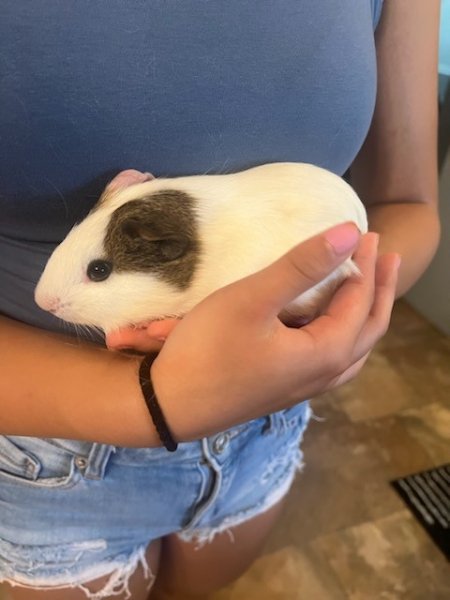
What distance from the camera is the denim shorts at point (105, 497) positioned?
1.87ft

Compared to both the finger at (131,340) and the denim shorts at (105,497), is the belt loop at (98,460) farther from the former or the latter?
the finger at (131,340)

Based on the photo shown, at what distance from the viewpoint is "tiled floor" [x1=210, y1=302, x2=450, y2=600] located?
1.11 meters

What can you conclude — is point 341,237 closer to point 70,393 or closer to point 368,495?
point 70,393

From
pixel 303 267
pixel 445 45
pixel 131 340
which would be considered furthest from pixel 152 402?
pixel 445 45

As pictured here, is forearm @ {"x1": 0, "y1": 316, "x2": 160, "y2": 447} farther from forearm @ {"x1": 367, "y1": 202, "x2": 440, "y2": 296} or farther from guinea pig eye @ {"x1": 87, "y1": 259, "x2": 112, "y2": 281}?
forearm @ {"x1": 367, "y1": 202, "x2": 440, "y2": 296}

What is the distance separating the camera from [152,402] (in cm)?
42

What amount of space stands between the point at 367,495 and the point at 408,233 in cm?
81

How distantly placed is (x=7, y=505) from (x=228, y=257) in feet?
1.19

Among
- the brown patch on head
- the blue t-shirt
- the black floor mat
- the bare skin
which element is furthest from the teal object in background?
the brown patch on head

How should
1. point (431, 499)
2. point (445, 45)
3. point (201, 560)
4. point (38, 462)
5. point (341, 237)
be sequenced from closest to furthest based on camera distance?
point (341, 237) → point (38, 462) → point (201, 560) → point (431, 499) → point (445, 45)

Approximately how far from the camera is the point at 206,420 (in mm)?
419

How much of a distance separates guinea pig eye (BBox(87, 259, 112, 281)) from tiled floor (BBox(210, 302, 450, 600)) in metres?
0.84

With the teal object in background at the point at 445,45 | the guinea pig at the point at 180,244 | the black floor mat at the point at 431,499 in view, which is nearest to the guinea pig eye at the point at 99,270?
the guinea pig at the point at 180,244

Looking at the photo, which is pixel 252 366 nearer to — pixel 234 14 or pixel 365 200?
pixel 234 14
